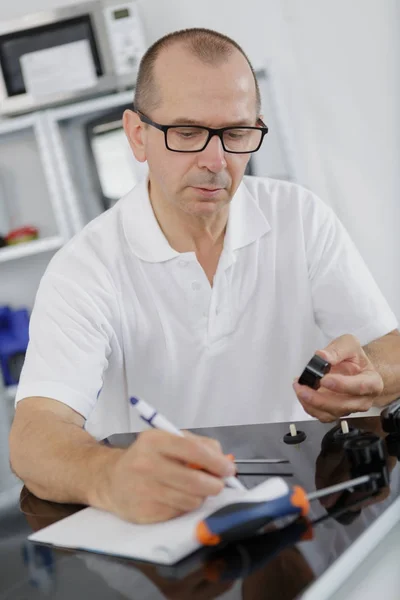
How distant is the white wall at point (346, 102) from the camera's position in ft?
10.4

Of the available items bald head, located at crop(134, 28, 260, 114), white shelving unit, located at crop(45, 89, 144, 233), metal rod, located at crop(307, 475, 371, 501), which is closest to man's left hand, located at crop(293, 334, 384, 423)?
metal rod, located at crop(307, 475, 371, 501)

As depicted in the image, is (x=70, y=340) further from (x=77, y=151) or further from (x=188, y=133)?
(x=77, y=151)

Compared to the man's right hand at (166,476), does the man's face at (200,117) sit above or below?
above

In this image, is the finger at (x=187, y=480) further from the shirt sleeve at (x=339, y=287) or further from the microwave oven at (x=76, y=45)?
the microwave oven at (x=76, y=45)

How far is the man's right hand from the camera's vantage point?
0.81 m

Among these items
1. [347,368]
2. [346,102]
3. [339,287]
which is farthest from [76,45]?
[347,368]

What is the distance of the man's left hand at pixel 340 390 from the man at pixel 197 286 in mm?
43

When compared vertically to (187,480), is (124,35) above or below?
above

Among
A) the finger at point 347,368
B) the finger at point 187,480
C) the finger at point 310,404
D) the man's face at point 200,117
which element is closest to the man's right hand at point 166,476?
the finger at point 187,480

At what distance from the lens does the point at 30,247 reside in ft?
10.3

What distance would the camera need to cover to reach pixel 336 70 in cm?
323

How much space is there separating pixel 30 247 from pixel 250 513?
2.53m

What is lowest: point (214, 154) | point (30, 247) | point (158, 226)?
point (30, 247)

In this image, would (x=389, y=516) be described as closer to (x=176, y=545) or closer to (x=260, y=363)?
(x=176, y=545)
